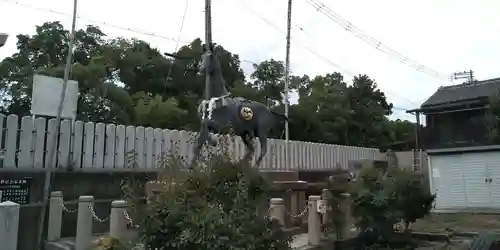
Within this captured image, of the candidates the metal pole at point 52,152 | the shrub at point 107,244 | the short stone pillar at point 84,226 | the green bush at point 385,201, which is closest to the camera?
the shrub at point 107,244

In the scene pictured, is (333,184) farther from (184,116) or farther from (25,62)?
(25,62)

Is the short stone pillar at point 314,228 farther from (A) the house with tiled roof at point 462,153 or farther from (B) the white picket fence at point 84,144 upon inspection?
(A) the house with tiled roof at point 462,153

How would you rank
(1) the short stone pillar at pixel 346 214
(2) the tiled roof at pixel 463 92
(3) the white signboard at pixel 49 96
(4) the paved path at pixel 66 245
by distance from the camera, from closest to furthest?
(4) the paved path at pixel 66 245
(3) the white signboard at pixel 49 96
(1) the short stone pillar at pixel 346 214
(2) the tiled roof at pixel 463 92

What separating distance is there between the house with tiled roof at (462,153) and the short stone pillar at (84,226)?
46.7 ft

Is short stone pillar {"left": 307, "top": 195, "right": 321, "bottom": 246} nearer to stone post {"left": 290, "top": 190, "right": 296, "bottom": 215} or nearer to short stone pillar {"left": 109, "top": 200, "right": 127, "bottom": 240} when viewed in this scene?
stone post {"left": 290, "top": 190, "right": 296, "bottom": 215}

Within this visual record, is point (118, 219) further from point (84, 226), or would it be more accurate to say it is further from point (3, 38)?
point (3, 38)

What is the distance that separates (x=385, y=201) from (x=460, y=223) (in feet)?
18.8

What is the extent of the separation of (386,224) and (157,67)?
20895 mm

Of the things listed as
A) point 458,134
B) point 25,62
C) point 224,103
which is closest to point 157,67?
point 25,62

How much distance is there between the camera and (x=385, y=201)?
9.63 m

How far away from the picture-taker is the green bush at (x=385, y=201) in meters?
9.71

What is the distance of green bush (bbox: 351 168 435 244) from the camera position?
9711mm

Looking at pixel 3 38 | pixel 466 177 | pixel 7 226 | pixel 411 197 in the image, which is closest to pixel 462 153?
pixel 466 177

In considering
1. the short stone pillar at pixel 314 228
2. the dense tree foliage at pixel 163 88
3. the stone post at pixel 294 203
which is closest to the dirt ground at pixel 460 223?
the stone post at pixel 294 203
